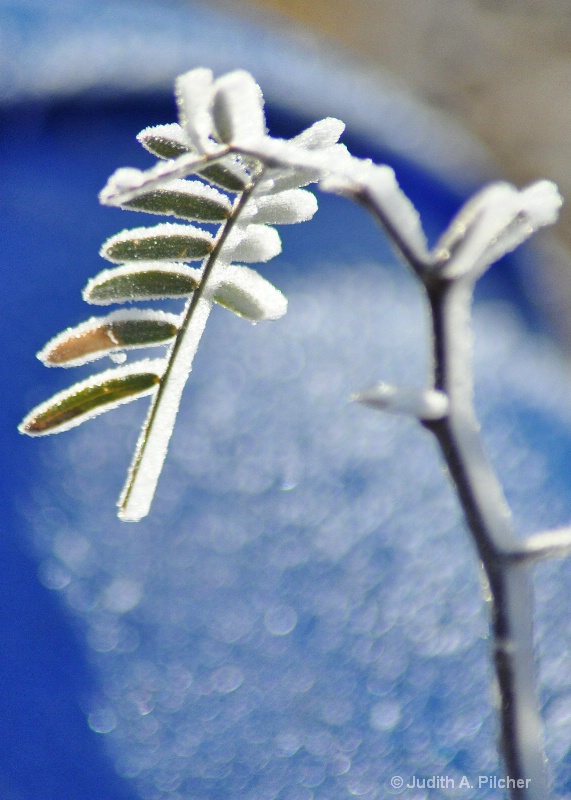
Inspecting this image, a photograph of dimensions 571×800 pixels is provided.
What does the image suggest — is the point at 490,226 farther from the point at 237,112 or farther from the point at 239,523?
the point at 239,523

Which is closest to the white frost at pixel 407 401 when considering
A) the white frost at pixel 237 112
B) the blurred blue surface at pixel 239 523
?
the white frost at pixel 237 112

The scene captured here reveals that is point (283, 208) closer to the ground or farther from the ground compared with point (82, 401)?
farther from the ground

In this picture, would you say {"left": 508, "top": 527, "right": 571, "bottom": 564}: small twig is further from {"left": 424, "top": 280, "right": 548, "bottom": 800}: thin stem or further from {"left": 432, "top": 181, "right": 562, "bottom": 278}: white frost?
{"left": 432, "top": 181, "right": 562, "bottom": 278}: white frost

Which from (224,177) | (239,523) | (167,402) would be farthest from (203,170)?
(239,523)

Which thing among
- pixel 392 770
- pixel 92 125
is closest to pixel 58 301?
pixel 92 125

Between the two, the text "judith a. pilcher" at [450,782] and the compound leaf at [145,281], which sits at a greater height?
the compound leaf at [145,281]

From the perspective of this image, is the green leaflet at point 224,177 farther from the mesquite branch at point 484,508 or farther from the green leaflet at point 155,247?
A: the mesquite branch at point 484,508
